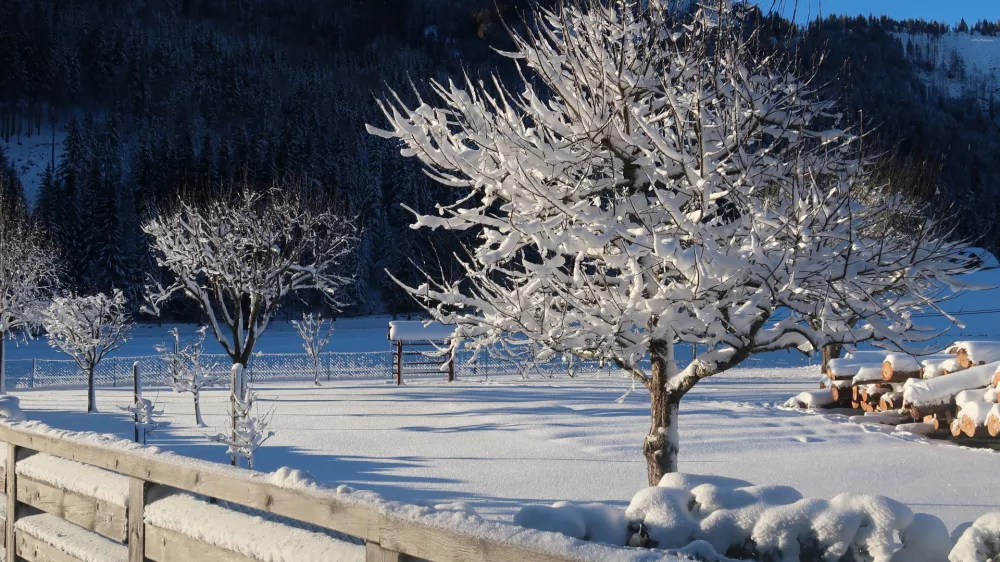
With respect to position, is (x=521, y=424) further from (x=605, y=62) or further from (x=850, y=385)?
(x=605, y=62)

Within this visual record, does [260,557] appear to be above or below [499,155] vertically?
below

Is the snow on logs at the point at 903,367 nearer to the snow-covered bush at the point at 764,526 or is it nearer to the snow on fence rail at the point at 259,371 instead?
the snow-covered bush at the point at 764,526

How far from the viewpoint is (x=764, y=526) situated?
2744mm

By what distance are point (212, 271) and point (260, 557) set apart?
16.0 m

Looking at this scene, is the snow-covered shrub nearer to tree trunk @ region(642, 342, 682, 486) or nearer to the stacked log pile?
tree trunk @ region(642, 342, 682, 486)

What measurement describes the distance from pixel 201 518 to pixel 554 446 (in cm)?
925

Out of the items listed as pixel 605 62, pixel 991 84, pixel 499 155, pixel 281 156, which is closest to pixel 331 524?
pixel 499 155

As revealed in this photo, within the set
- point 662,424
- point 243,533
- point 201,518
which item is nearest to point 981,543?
point 243,533

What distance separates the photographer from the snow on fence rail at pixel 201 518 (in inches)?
65.9

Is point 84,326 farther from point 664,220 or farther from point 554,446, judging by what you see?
point 664,220

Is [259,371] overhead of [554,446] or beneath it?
overhead

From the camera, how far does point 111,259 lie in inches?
2210

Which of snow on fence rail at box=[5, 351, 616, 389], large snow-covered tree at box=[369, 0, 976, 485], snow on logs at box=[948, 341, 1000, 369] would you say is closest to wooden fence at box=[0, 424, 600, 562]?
large snow-covered tree at box=[369, 0, 976, 485]

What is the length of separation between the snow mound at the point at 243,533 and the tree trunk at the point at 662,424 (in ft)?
12.2
